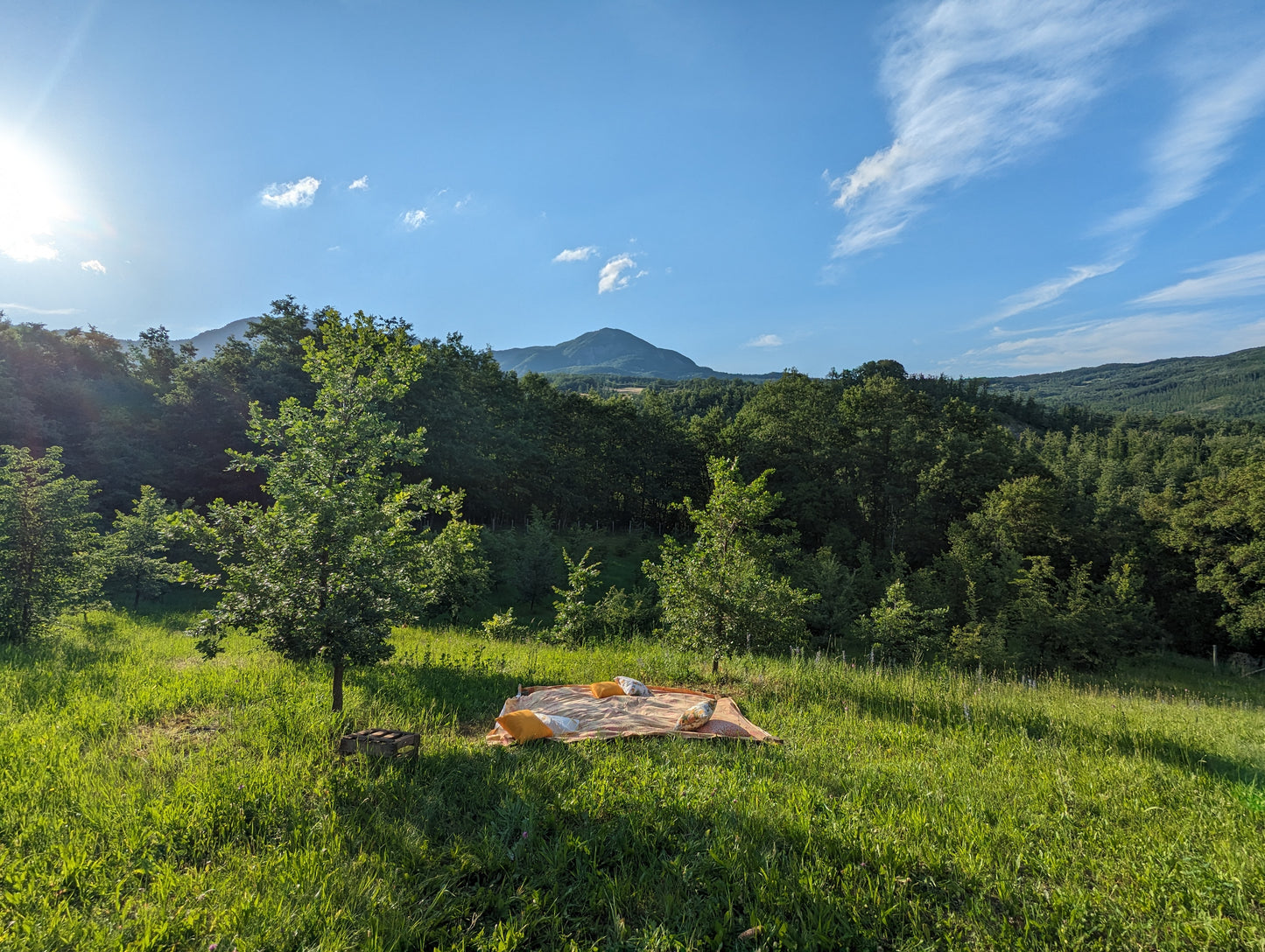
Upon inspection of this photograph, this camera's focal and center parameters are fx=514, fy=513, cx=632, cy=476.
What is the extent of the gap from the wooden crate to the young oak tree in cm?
117

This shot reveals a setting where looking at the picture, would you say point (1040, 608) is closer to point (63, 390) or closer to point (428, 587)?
point (428, 587)

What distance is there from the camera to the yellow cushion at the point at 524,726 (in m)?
5.63

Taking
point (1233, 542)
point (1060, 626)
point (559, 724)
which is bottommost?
point (1060, 626)

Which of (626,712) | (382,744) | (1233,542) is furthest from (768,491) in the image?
(1233,542)

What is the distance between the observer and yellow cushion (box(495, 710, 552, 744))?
5.63m

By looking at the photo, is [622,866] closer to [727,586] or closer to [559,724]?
[559,724]

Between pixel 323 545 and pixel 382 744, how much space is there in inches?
100

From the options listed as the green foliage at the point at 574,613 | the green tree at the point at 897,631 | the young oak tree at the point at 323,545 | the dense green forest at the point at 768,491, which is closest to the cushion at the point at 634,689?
the young oak tree at the point at 323,545

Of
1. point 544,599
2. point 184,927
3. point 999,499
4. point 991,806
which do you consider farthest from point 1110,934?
point 999,499

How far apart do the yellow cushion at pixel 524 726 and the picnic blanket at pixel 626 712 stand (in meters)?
0.10

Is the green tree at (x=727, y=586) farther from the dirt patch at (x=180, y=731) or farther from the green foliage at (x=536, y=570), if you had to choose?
the green foliage at (x=536, y=570)

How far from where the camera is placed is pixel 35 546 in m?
10.9

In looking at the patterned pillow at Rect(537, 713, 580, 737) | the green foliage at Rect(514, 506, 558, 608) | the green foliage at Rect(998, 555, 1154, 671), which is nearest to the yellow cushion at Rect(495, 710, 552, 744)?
the patterned pillow at Rect(537, 713, 580, 737)

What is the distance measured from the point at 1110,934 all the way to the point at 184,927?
527 cm
